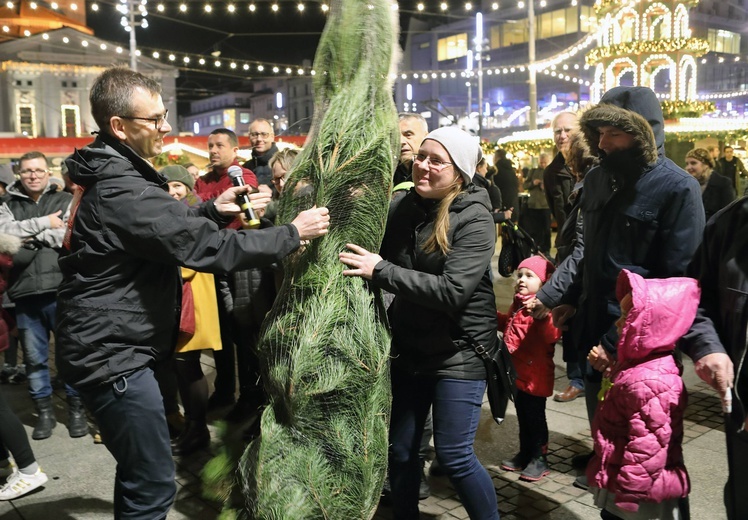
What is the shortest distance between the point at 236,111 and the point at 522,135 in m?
71.9

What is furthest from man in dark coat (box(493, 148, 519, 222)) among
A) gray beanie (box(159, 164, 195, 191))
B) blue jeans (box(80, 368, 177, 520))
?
blue jeans (box(80, 368, 177, 520))

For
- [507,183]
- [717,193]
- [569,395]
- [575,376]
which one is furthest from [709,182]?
[569,395]

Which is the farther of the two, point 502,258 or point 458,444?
point 502,258

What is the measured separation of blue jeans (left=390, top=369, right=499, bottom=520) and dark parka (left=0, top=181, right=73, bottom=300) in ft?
10.7

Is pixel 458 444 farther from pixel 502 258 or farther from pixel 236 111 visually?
pixel 236 111

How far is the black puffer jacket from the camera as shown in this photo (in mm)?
2877

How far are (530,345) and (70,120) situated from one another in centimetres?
4319

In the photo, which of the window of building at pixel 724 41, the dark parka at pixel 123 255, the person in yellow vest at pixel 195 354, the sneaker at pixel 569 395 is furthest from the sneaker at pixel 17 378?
the window of building at pixel 724 41

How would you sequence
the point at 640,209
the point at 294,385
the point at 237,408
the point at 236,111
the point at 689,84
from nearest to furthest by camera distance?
the point at 294,385, the point at 640,209, the point at 237,408, the point at 689,84, the point at 236,111

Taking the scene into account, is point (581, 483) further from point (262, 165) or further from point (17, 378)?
point (17, 378)

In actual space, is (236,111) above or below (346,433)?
above

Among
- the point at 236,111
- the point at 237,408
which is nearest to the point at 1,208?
the point at 237,408

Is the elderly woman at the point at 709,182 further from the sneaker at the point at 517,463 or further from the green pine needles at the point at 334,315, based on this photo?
the green pine needles at the point at 334,315

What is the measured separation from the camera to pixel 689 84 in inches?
756
